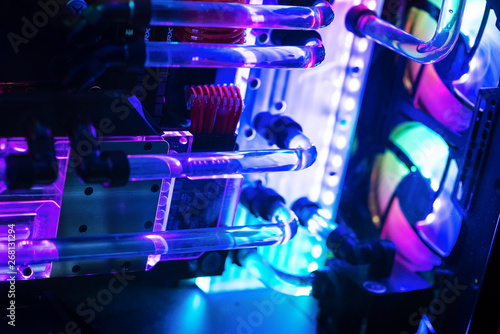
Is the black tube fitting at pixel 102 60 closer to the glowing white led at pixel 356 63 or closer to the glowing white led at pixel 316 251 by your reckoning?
the glowing white led at pixel 356 63

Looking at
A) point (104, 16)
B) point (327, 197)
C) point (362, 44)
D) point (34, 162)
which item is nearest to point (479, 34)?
point (362, 44)

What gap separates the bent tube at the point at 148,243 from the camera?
990 mm

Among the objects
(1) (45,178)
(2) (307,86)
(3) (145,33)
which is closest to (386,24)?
(2) (307,86)

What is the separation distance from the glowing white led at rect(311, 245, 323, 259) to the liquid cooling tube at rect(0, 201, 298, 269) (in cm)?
21

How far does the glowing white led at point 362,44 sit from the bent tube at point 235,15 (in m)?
0.23

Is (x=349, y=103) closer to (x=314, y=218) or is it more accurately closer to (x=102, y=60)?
(x=314, y=218)

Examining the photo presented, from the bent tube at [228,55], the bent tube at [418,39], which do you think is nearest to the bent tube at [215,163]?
the bent tube at [228,55]

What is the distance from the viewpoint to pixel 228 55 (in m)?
1.04

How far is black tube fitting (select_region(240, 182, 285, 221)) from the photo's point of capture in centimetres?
129

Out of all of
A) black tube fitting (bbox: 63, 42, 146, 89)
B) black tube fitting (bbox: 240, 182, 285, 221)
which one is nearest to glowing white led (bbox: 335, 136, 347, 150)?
black tube fitting (bbox: 240, 182, 285, 221)

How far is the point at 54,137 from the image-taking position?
1.00 metres

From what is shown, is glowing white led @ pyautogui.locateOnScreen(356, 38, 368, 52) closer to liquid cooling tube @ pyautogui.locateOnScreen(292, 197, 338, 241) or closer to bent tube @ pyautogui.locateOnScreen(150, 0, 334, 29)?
bent tube @ pyautogui.locateOnScreen(150, 0, 334, 29)

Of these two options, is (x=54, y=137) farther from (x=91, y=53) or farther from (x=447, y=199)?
(x=447, y=199)

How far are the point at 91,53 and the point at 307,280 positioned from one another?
2.25 ft
